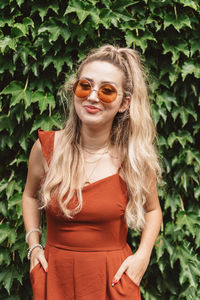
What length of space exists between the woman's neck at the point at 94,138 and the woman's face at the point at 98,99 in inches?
3.0

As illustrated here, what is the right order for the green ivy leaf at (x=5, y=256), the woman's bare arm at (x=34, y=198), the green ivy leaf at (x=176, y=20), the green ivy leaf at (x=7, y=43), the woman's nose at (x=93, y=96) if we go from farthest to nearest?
the green ivy leaf at (x=5, y=256) → the green ivy leaf at (x=176, y=20) → the green ivy leaf at (x=7, y=43) → the woman's bare arm at (x=34, y=198) → the woman's nose at (x=93, y=96)

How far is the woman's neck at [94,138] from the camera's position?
190cm

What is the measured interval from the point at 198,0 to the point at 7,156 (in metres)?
1.95

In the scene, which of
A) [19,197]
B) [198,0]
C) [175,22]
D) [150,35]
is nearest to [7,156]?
[19,197]

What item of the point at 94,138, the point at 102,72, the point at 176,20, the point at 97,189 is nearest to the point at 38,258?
the point at 97,189

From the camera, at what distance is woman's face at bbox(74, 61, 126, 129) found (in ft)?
5.65

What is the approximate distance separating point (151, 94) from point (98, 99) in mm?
998

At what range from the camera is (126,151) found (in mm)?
1945

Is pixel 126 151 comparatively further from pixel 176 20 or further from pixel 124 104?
pixel 176 20

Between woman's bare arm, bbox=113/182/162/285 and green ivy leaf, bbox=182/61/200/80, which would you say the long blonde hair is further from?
green ivy leaf, bbox=182/61/200/80

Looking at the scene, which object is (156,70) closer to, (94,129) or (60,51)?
(60,51)

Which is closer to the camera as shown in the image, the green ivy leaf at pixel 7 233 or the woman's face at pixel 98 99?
the woman's face at pixel 98 99

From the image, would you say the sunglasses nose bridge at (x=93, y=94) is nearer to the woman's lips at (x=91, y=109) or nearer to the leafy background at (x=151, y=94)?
the woman's lips at (x=91, y=109)

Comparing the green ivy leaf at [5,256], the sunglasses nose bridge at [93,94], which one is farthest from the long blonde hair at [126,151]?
the green ivy leaf at [5,256]
